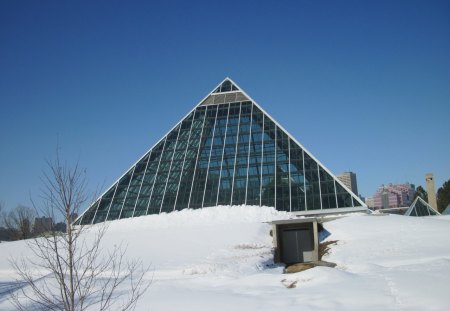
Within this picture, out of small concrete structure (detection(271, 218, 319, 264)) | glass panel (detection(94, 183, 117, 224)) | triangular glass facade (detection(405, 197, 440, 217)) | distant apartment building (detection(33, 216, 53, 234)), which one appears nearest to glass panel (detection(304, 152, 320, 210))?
small concrete structure (detection(271, 218, 319, 264))

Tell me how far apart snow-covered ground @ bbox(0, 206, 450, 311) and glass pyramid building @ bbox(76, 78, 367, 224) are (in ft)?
5.75

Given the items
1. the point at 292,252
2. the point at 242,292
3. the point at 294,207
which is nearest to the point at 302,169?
the point at 294,207

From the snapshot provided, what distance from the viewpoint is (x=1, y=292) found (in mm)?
13656

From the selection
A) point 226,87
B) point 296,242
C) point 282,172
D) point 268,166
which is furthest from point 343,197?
point 226,87

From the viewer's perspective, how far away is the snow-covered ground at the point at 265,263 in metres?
9.76

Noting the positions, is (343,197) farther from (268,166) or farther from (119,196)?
(119,196)

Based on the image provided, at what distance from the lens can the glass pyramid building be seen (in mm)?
25562

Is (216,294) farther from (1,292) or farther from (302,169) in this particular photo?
(302,169)

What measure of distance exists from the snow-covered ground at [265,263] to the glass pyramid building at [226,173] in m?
1.75

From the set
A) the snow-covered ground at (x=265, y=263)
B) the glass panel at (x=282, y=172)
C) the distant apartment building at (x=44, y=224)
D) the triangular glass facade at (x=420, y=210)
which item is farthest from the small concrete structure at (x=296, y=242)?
the triangular glass facade at (x=420, y=210)

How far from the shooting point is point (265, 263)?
1728 centimetres

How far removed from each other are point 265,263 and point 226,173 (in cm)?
1143

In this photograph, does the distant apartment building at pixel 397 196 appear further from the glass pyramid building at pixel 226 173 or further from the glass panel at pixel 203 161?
the glass pyramid building at pixel 226 173

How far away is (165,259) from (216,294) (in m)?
7.21
